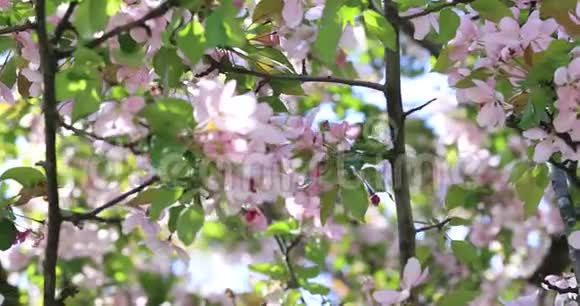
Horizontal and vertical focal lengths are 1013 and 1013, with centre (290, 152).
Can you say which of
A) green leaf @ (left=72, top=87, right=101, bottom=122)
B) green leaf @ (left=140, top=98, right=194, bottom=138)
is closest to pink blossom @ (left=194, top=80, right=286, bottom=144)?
green leaf @ (left=140, top=98, right=194, bottom=138)

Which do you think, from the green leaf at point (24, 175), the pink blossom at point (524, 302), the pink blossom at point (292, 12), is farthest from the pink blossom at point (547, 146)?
the green leaf at point (24, 175)

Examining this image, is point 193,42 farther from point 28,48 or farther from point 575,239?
point 575,239

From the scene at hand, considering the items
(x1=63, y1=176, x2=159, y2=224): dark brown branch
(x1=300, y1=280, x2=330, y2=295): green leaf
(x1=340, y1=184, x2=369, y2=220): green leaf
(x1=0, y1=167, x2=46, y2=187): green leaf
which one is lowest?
(x1=300, y1=280, x2=330, y2=295): green leaf

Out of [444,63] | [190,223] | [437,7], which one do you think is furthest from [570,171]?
[190,223]

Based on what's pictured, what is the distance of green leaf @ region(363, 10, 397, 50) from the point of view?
1.48 meters

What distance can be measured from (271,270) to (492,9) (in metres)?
0.81

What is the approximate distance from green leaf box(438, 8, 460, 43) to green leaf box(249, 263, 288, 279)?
28.2 inches

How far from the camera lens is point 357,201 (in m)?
1.60

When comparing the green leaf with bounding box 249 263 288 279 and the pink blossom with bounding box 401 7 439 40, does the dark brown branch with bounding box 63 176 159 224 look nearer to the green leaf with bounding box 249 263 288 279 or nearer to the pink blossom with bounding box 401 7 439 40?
the pink blossom with bounding box 401 7 439 40

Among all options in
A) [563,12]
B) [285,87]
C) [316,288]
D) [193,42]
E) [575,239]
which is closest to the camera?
[193,42]

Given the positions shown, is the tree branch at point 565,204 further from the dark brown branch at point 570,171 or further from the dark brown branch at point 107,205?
the dark brown branch at point 107,205

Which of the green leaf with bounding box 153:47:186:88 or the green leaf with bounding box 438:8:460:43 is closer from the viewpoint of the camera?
the green leaf with bounding box 153:47:186:88

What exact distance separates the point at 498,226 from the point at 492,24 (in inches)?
78.1

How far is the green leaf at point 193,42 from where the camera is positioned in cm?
127
